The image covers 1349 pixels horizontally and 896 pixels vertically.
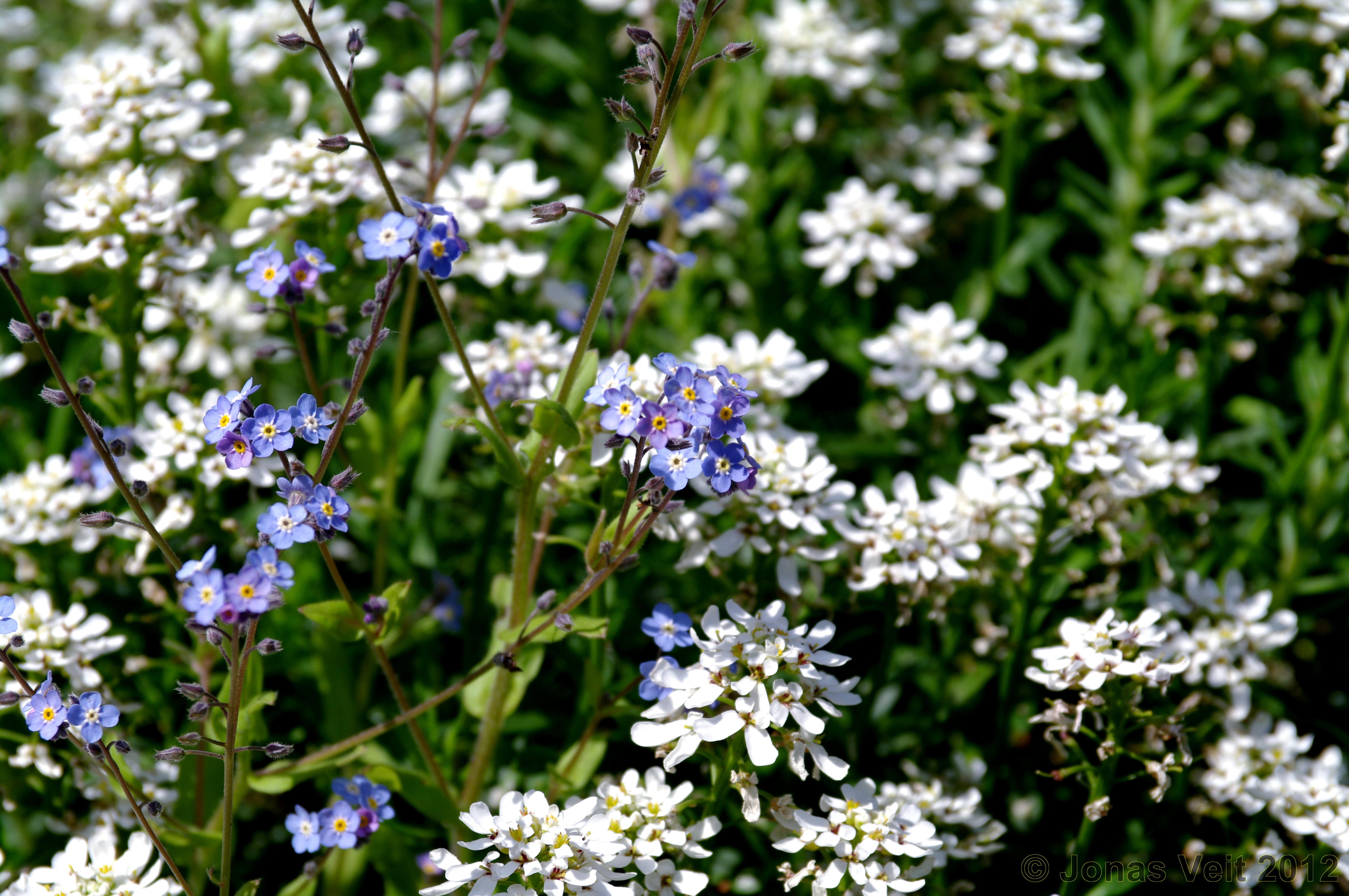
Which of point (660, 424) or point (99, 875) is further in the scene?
point (99, 875)

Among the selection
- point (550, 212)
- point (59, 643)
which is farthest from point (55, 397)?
point (550, 212)

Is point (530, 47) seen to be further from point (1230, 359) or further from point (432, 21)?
point (1230, 359)

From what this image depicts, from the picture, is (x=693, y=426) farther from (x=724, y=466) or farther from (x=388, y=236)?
(x=388, y=236)

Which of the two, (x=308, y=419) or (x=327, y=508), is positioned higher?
(x=308, y=419)

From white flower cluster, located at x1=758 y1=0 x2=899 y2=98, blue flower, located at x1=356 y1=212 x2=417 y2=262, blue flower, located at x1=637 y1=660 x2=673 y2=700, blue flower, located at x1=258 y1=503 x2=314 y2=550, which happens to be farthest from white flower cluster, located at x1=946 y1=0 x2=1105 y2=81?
blue flower, located at x1=258 y1=503 x2=314 y2=550

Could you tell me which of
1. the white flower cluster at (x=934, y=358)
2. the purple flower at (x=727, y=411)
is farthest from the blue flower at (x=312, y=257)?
the white flower cluster at (x=934, y=358)

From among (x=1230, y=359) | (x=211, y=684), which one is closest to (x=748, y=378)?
→ (x=211, y=684)

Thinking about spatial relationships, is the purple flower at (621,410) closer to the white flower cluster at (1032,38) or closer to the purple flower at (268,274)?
the purple flower at (268,274)
